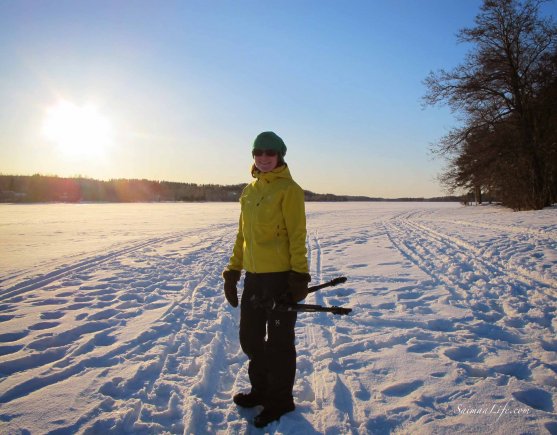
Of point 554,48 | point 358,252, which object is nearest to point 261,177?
point 358,252

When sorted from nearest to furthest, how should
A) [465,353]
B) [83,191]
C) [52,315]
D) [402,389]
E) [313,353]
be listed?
[402,389]
[465,353]
[313,353]
[52,315]
[83,191]

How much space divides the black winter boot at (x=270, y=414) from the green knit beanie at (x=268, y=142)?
1.91m

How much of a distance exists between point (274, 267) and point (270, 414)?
42.6 inches

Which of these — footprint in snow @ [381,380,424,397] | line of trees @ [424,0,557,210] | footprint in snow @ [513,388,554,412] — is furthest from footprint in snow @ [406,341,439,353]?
line of trees @ [424,0,557,210]

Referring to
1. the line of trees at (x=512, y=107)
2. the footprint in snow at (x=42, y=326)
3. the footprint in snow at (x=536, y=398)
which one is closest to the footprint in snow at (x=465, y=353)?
the footprint in snow at (x=536, y=398)

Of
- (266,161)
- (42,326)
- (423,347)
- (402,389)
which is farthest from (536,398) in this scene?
(42,326)

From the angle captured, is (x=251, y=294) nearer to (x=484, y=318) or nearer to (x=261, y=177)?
(x=261, y=177)

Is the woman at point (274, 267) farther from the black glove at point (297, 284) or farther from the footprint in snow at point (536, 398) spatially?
the footprint in snow at point (536, 398)

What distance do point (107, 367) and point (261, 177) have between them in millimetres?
2480

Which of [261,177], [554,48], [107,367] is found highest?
[554,48]

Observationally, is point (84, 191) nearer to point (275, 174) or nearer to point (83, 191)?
point (83, 191)

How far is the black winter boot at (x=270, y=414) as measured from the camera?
7.77ft

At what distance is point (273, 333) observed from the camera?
2.45 m

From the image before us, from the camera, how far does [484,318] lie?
421 centimetres
